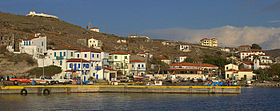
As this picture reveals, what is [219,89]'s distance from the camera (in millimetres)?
70000

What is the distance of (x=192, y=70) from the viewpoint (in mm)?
113875

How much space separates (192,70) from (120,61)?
84.2ft

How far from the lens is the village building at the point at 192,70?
362 ft

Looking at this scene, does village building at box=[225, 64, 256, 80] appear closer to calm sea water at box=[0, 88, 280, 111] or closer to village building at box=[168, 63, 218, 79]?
village building at box=[168, 63, 218, 79]

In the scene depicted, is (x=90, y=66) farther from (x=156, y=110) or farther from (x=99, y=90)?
(x=156, y=110)

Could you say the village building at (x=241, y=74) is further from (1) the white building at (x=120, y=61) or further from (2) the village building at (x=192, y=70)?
(1) the white building at (x=120, y=61)

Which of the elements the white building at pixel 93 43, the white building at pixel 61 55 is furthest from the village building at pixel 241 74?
the white building at pixel 93 43

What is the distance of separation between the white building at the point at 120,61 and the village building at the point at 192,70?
16405 millimetres

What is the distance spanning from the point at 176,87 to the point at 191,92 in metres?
3.35

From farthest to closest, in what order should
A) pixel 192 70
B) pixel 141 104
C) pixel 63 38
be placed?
pixel 63 38 → pixel 192 70 → pixel 141 104

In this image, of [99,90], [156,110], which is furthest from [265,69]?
[156,110]

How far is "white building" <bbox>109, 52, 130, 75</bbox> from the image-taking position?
107m

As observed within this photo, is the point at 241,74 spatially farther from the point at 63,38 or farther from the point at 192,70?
the point at 63,38

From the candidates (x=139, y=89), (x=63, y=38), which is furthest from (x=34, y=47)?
(x=63, y=38)
